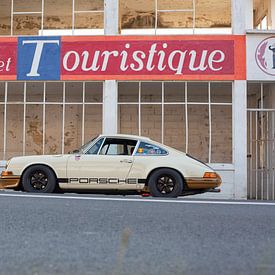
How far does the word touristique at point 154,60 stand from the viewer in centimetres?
1398

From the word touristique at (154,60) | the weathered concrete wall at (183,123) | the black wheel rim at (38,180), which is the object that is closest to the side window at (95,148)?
the black wheel rim at (38,180)

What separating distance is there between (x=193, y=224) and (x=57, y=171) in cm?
486

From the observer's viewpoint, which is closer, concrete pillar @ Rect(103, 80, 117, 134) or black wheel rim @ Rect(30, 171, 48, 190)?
black wheel rim @ Rect(30, 171, 48, 190)

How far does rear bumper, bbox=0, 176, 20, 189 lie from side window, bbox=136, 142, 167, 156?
2.59 metres

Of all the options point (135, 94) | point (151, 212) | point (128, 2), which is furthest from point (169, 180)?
point (128, 2)

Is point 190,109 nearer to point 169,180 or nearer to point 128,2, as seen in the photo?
point 128,2

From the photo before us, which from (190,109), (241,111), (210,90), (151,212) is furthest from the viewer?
(190,109)

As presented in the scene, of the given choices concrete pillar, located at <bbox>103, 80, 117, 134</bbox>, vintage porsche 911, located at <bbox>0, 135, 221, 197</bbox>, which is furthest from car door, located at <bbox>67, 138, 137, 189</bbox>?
concrete pillar, located at <bbox>103, 80, 117, 134</bbox>

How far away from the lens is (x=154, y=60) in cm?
1409

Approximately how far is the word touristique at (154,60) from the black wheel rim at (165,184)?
5.06 metres

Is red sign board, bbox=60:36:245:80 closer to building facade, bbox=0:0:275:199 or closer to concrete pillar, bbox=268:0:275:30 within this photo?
building facade, bbox=0:0:275:199

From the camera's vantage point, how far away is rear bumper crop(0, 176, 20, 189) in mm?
10000

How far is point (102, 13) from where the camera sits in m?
15.9

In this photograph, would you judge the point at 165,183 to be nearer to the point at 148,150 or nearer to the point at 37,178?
the point at 148,150
